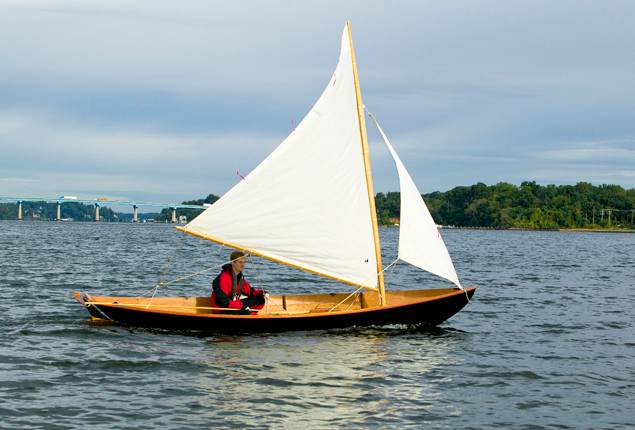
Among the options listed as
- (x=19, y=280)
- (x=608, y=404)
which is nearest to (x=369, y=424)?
(x=608, y=404)

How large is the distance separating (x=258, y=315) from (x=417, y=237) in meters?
4.80

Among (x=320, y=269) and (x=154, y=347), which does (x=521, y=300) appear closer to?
(x=320, y=269)

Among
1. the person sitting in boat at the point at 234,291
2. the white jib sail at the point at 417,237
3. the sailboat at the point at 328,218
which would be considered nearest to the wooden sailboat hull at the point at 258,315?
the sailboat at the point at 328,218

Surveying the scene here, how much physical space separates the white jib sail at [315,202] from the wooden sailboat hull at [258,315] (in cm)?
104

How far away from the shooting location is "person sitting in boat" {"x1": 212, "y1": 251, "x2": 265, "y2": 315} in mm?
21453

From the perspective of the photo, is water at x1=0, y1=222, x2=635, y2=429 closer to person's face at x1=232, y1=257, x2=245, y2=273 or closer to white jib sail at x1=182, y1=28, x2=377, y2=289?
person's face at x1=232, y1=257, x2=245, y2=273

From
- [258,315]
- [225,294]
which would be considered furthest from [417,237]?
[225,294]

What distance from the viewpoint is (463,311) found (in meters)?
28.5

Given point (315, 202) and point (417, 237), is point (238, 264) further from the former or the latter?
point (417, 237)

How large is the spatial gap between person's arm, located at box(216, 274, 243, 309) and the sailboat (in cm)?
69

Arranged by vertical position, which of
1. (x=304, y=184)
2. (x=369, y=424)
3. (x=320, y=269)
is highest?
(x=304, y=184)

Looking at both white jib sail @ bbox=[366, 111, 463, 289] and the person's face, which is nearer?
the person's face

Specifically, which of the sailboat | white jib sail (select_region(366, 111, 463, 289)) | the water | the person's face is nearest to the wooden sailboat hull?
the sailboat

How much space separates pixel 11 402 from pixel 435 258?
11780mm
